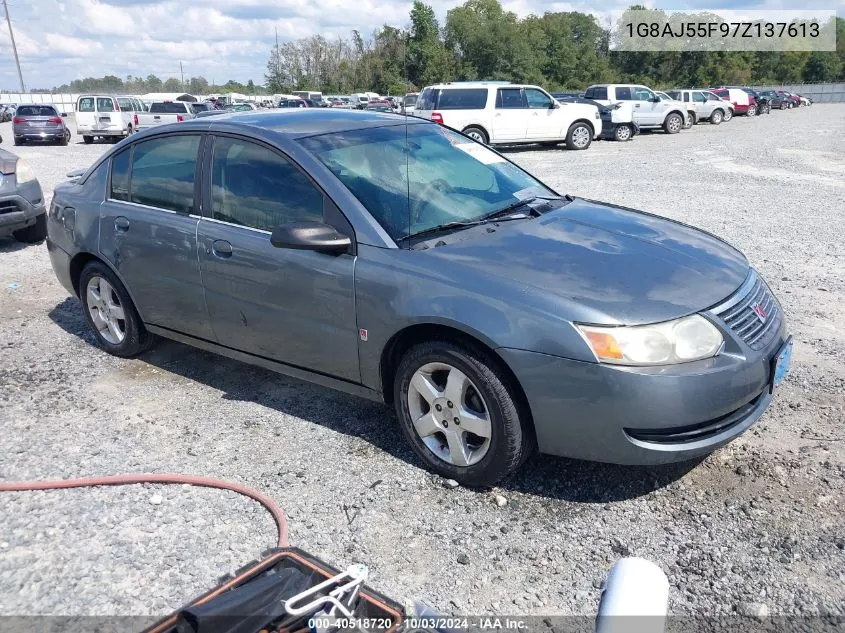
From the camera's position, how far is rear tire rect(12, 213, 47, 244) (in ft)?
29.0

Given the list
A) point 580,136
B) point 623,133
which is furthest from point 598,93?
point 580,136

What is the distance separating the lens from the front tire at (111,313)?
495cm

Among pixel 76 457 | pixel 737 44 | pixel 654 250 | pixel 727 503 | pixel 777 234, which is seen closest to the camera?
pixel 727 503

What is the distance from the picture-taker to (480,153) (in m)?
4.59

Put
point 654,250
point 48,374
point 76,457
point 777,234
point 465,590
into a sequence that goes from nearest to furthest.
A: point 465,590
point 654,250
point 76,457
point 48,374
point 777,234

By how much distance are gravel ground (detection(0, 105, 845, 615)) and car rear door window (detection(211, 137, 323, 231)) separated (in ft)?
3.82

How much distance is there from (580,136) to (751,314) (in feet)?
61.2

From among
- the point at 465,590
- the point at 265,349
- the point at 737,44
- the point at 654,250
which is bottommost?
the point at 465,590

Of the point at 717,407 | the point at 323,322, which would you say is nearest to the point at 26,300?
the point at 323,322

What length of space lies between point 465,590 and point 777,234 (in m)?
7.02

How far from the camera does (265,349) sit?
4094 mm

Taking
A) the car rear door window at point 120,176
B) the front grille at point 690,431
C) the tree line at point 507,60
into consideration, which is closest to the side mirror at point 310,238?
the front grille at point 690,431

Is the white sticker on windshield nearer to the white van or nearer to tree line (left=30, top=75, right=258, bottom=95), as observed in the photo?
the white van

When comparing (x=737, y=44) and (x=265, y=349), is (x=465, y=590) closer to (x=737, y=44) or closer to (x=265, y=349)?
(x=265, y=349)
